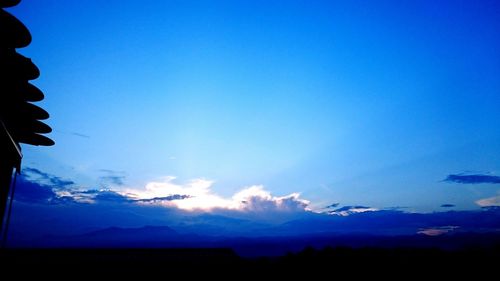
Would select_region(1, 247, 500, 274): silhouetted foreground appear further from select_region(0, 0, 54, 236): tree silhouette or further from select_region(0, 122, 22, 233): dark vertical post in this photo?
select_region(0, 0, 54, 236): tree silhouette

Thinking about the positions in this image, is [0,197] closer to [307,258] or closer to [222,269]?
[222,269]

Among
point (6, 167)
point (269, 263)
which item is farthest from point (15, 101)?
point (269, 263)

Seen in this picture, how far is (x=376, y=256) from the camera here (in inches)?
391

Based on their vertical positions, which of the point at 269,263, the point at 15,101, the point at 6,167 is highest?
the point at 15,101

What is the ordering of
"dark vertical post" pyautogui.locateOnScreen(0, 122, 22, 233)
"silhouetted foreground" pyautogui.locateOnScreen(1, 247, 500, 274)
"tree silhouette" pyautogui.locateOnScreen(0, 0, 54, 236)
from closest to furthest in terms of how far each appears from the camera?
"tree silhouette" pyautogui.locateOnScreen(0, 0, 54, 236) < "silhouetted foreground" pyautogui.locateOnScreen(1, 247, 500, 274) < "dark vertical post" pyautogui.locateOnScreen(0, 122, 22, 233)

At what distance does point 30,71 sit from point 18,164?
109 inches

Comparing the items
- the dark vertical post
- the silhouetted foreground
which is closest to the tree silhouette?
the dark vertical post

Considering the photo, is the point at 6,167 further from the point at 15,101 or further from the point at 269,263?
the point at 269,263

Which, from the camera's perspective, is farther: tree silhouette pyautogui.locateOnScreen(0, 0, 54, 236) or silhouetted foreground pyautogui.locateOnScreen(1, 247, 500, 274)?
silhouetted foreground pyautogui.locateOnScreen(1, 247, 500, 274)

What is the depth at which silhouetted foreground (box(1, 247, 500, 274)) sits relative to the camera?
14.3 ft

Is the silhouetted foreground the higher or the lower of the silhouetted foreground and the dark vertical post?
the lower

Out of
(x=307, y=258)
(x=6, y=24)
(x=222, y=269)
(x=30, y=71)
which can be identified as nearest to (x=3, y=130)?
(x=30, y=71)

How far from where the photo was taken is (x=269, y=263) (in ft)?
30.9

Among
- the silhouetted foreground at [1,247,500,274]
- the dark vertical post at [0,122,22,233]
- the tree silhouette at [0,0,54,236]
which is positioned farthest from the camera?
the dark vertical post at [0,122,22,233]
